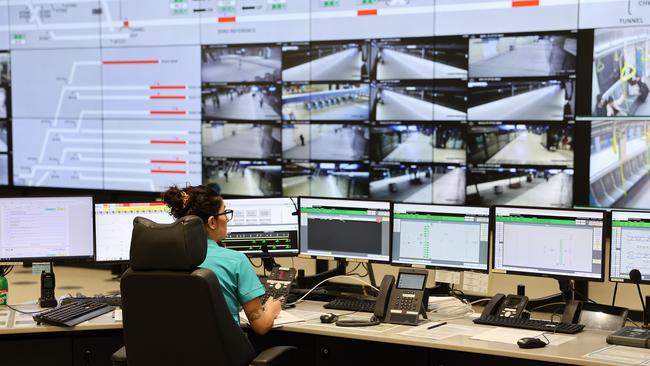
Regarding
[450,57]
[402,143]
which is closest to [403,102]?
[402,143]

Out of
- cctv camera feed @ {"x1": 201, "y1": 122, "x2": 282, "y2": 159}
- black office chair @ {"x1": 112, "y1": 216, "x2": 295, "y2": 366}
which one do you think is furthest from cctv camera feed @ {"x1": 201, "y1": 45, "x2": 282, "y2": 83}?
black office chair @ {"x1": 112, "y1": 216, "x2": 295, "y2": 366}

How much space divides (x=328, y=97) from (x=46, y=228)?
2.12 m

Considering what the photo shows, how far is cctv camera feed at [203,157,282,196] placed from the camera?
573cm

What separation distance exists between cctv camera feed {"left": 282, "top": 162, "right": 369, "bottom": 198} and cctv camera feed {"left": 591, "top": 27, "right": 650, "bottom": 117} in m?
1.49

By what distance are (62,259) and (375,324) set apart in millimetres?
1510

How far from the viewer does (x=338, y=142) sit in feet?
18.0

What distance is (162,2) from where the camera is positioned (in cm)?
604

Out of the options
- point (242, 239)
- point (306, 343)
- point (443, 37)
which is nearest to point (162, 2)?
point (443, 37)

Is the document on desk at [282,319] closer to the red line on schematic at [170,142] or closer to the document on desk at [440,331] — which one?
the document on desk at [440,331]

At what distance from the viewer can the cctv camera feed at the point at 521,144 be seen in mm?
4812

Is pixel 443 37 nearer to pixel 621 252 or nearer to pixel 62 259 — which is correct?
pixel 621 252

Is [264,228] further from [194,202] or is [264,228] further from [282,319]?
[194,202]

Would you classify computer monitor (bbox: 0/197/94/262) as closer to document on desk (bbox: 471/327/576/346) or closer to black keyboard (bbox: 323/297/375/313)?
black keyboard (bbox: 323/297/375/313)

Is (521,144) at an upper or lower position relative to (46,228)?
upper
